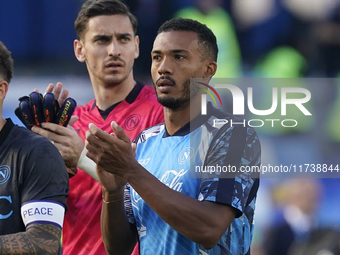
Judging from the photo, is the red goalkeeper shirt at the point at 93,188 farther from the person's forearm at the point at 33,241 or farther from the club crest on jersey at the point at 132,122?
the person's forearm at the point at 33,241

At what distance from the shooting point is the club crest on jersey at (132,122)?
3082 millimetres

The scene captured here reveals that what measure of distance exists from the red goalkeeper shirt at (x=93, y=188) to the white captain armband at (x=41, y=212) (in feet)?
3.03

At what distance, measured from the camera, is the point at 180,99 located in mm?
2387

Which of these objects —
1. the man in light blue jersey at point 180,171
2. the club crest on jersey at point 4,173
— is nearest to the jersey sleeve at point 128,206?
the man in light blue jersey at point 180,171

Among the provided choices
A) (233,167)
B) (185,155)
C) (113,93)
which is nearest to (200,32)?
(185,155)

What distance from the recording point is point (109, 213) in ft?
7.72

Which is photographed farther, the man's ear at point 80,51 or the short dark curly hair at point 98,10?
the man's ear at point 80,51

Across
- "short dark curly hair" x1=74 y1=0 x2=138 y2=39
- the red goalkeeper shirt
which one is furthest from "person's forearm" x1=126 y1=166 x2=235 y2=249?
"short dark curly hair" x1=74 y1=0 x2=138 y2=39

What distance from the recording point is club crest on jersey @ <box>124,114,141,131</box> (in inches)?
121

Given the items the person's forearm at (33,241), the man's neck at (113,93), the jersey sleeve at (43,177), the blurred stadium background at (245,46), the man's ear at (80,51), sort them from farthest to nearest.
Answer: the blurred stadium background at (245,46)
the man's ear at (80,51)
the man's neck at (113,93)
the jersey sleeve at (43,177)
the person's forearm at (33,241)

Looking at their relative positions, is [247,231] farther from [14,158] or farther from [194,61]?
[14,158]

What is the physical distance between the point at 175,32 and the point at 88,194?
1.11 m

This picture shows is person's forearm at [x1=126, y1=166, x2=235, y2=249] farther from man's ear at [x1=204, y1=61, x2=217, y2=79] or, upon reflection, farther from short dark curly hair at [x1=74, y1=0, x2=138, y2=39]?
short dark curly hair at [x1=74, y1=0, x2=138, y2=39]

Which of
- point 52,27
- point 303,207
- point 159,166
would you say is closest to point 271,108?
point 303,207
